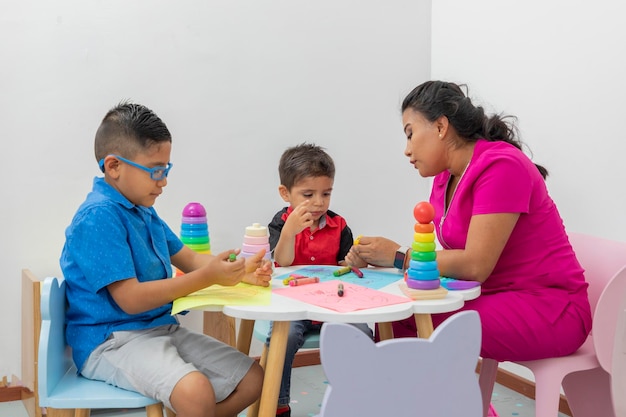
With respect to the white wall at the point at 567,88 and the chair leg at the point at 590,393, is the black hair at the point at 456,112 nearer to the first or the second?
the white wall at the point at 567,88

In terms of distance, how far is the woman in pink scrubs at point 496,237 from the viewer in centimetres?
200

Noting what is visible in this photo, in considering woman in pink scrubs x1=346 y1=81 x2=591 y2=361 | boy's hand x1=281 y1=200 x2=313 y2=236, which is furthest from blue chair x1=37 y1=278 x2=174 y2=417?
woman in pink scrubs x1=346 y1=81 x2=591 y2=361

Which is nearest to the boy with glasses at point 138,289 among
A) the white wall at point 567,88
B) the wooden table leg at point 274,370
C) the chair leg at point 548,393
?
the wooden table leg at point 274,370

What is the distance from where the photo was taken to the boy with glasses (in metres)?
1.76

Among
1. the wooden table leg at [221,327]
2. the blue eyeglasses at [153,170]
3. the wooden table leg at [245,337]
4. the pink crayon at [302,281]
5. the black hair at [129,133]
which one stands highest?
the black hair at [129,133]

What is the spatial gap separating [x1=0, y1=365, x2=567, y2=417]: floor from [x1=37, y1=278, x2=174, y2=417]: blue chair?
3.43 ft

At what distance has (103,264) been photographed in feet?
5.92

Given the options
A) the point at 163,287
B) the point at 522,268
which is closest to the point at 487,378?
the point at 522,268

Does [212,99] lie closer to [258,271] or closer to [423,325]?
[258,271]

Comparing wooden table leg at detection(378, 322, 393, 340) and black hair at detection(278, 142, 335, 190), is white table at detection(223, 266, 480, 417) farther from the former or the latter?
black hair at detection(278, 142, 335, 190)

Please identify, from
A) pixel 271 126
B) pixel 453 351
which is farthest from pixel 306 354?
pixel 453 351

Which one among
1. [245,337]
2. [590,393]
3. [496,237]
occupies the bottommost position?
[590,393]

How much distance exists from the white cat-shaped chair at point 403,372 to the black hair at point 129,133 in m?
0.92

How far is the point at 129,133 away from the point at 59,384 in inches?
26.7
